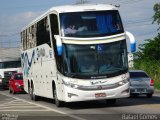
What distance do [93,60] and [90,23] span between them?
145 centimetres

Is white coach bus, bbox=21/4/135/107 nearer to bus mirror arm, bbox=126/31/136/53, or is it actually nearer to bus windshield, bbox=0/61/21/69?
bus mirror arm, bbox=126/31/136/53

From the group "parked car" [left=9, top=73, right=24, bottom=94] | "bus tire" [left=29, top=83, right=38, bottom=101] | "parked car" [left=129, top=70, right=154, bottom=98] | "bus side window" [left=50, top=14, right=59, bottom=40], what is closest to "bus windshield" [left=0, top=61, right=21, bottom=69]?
"parked car" [left=9, top=73, right=24, bottom=94]

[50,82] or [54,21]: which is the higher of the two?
[54,21]

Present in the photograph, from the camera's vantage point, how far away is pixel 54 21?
75.5 ft

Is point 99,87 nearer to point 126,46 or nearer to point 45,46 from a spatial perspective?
point 126,46

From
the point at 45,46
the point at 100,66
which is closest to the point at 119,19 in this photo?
the point at 100,66

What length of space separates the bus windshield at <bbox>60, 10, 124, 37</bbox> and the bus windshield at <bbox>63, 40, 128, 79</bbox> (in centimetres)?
48

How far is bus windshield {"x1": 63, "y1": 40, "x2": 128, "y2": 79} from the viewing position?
2159cm

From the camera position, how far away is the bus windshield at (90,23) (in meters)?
21.9

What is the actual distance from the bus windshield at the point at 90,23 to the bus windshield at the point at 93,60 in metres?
0.48

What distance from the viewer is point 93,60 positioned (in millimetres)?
21703

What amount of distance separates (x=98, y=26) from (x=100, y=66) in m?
1.56

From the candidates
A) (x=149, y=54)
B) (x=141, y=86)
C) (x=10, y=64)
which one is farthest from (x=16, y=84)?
(x=149, y=54)

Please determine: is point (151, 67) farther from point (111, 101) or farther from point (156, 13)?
point (111, 101)
